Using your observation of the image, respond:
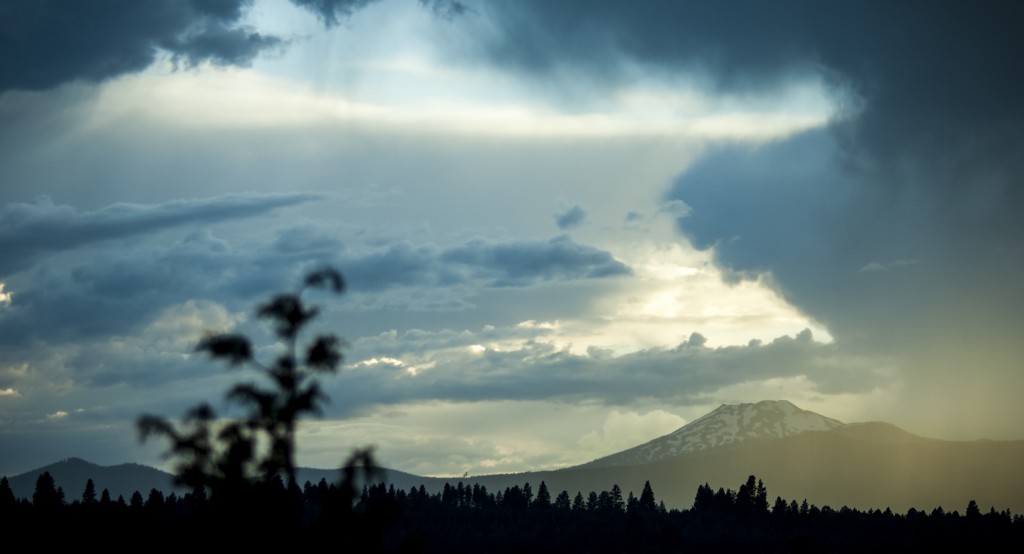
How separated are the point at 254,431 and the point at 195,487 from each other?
1952 mm

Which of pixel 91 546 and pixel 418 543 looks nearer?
pixel 418 543

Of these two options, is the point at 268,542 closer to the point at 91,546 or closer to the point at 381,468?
the point at 381,468

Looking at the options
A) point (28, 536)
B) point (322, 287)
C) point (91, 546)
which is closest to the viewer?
point (322, 287)

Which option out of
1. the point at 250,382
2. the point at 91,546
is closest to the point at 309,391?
the point at 250,382

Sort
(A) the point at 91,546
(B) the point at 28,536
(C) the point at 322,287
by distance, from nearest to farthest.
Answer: (C) the point at 322,287, (A) the point at 91,546, (B) the point at 28,536

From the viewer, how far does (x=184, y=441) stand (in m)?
29.2

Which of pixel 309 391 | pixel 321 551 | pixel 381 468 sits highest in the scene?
pixel 309 391

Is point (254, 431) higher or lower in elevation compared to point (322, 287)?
lower

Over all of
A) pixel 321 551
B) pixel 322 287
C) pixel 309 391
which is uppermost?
pixel 322 287

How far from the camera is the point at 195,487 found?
96.5 ft

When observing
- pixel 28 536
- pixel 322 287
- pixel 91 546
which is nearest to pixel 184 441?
pixel 322 287

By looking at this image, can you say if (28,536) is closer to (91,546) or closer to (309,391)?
(91,546)

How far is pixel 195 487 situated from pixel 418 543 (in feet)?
18.4

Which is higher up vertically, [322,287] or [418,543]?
[322,287]
